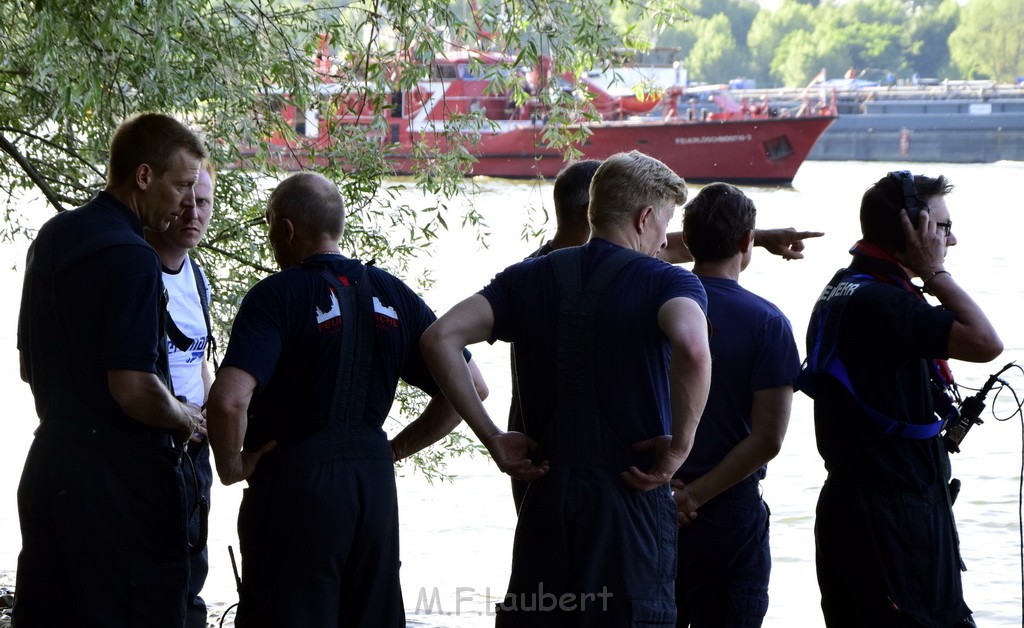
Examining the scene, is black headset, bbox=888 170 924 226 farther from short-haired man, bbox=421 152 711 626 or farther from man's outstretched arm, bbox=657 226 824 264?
short-haired man, bbox=421 152 711 626

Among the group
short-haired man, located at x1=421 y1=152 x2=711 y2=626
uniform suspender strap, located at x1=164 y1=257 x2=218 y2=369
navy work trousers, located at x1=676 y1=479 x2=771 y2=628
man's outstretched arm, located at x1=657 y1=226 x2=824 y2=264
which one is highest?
man's outstretched arm, located at x1=657 y1=226 x2=824 y2=264

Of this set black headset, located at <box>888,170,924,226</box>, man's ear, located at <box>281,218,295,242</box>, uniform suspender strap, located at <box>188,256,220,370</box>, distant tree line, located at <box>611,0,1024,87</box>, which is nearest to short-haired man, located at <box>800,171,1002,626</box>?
black headset, located at <box>888,170,924,226</box>

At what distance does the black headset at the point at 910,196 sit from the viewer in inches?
132

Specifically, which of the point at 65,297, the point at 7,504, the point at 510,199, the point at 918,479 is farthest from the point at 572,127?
the point at 510,199

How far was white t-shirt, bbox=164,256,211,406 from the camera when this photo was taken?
3.45 meters

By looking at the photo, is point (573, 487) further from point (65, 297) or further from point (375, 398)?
point (65, 297)

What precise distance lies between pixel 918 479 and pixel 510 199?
32.5 metres

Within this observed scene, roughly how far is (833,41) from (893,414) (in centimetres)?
10216

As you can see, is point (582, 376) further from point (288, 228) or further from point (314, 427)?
point (288, 228)

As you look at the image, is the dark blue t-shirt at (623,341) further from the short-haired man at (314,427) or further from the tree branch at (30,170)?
the tree branch at (30,170)

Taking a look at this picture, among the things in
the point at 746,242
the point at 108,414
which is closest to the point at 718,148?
the point at 746,242

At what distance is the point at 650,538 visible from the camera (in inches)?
117

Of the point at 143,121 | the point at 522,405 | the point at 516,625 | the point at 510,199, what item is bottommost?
the point at 516,625

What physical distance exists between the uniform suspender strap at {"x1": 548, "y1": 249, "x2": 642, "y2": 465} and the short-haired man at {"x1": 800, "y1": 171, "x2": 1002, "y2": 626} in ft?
2.63
